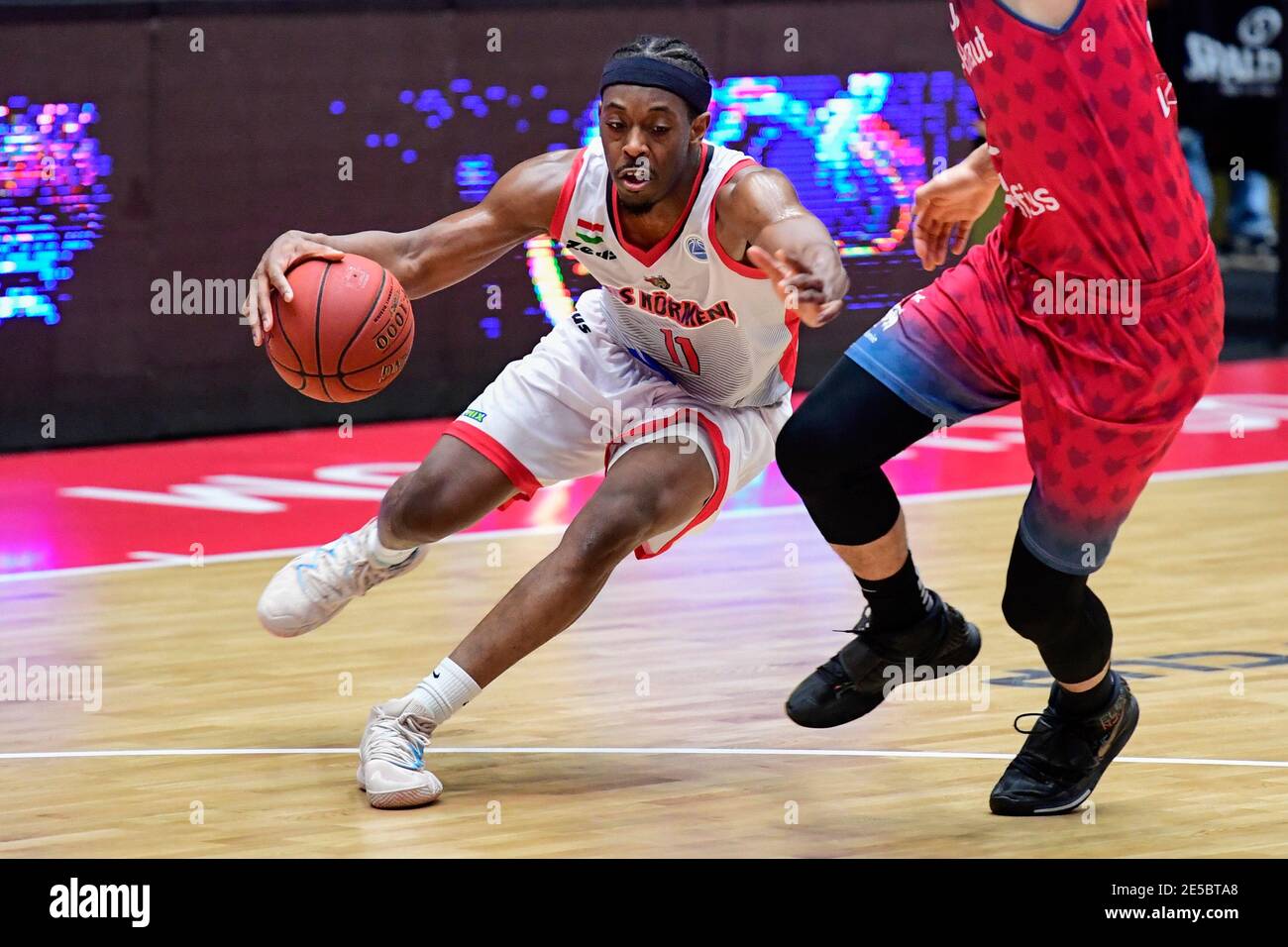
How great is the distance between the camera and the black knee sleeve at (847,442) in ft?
15.7

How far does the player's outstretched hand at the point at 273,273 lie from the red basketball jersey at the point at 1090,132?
163cm

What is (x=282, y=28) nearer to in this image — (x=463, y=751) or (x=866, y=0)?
(x=866, y=0)

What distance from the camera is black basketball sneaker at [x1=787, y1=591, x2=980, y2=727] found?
5238mm

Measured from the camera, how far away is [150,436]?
10789 millimetres

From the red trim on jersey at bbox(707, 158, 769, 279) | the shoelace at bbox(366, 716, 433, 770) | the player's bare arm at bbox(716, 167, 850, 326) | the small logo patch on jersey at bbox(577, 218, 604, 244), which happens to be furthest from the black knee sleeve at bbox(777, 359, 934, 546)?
the shoelace at bbox(366, 716, 433, 770)

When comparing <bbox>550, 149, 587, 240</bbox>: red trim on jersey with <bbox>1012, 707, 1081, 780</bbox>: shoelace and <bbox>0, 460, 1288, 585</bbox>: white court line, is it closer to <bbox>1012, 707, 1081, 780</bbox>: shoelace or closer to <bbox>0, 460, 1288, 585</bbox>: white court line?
<bbox>1012, 707, 1081, 780</bbox>: shoelace

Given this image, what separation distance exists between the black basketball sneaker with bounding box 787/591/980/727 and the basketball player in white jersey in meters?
0.52

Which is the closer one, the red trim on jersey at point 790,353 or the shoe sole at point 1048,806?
the shoe sole at point 1048,806

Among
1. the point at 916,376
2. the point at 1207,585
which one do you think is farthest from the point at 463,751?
the point at 1207,585

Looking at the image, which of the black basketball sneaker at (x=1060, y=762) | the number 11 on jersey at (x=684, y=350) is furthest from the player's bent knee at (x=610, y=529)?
the black basketball sneaker at (x=1060, y=762)

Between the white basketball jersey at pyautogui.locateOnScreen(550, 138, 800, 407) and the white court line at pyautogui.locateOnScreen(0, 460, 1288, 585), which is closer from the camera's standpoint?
the white basketball jersey at pyautogui.locateOnScreen(550, 138, 800, 407)

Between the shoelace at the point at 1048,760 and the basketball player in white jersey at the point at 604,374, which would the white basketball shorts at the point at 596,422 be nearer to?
the basketball player in white jersey at the point at 604,374

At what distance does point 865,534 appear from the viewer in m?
5.01

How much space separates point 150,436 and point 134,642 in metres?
4.03
